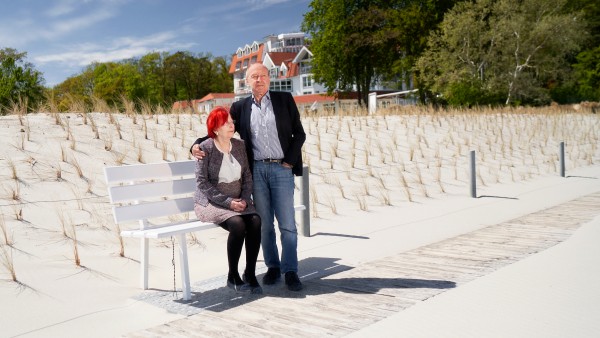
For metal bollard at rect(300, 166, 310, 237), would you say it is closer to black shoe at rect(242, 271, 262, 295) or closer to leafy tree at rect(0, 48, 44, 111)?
black shoe at rect(242, 271, 262, 295)

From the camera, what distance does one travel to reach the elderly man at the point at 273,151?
190 inches

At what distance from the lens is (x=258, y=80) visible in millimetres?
4797

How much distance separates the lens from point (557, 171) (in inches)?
552

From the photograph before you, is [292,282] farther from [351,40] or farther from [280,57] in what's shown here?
[280,57]

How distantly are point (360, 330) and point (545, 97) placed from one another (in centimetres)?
3907

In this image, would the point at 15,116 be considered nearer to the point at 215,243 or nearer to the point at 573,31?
the point at 215,243

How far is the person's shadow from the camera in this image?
448 centimetres

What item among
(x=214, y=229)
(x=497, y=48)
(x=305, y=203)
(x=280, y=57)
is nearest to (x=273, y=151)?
(x=305, y=203)

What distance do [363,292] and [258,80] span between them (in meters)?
1.88

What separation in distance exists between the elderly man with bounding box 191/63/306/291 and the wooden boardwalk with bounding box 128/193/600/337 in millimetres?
438

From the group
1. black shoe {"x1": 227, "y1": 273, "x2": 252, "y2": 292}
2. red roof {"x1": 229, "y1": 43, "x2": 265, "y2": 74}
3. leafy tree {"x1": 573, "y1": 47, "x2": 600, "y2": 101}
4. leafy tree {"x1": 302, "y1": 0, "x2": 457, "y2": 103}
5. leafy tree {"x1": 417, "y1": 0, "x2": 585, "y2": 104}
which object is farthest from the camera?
red roof {"x1": 229, "y1": 43, "x2": 265, "y2": 74}

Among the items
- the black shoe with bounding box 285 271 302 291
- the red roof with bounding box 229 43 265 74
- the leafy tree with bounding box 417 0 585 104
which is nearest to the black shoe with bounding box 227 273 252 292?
the black shoe with bounding box 285 271 302 291

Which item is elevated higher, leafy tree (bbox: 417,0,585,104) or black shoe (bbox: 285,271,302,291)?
leafy tree (bbox: 417,0,585,104)

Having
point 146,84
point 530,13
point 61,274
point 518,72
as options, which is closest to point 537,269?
point 61,274
